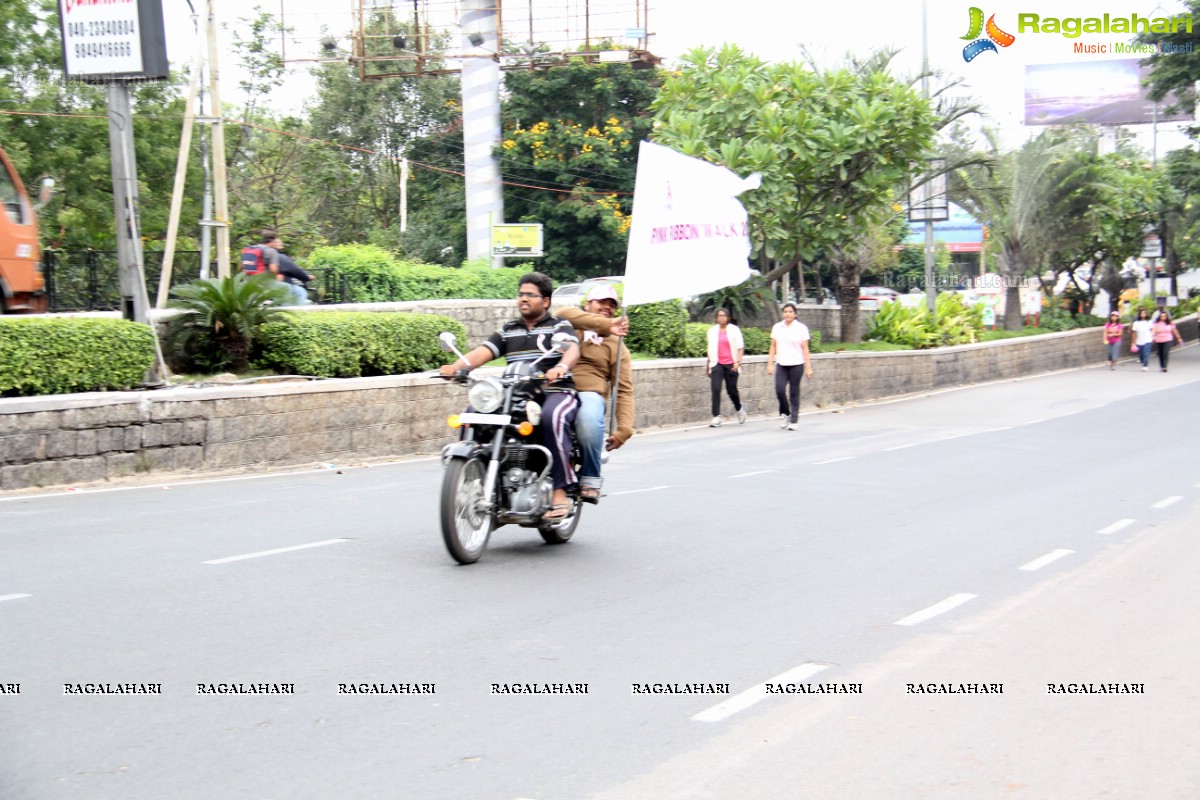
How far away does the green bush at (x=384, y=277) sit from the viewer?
21953mm

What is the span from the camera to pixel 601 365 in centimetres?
865

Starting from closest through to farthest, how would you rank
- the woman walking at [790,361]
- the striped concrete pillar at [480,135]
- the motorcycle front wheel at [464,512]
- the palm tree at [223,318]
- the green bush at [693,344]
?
1. the motorcycle front wheel at [464,512]
2. the palm tree at [223,318]
3. the woman walking at [790,361]
4. the green bush at [693,344]
5. the striped concrete pillar at [480,135]

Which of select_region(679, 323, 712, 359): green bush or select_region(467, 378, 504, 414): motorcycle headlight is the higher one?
select_region(467, 378, 504, 414): motorcycle headlight

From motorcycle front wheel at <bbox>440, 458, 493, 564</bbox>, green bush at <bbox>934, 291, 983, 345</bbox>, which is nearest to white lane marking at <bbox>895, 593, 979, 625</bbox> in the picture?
motorcycle front wheel at <bbox>440, 458, 493, 564</bbox>

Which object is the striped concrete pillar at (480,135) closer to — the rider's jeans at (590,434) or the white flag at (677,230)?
the white flag at (677,230)

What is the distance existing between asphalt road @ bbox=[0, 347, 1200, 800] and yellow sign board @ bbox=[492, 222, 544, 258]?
2048 cm

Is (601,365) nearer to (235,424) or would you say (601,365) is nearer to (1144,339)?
(235,424)

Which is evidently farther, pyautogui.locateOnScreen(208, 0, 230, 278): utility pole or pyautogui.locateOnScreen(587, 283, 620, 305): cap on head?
pyautogui.locateOnScreen(208, 0, 230, 278): utility pole

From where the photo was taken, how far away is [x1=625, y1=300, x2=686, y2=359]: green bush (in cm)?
2202

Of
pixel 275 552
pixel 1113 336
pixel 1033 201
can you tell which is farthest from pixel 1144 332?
pixel 275 552

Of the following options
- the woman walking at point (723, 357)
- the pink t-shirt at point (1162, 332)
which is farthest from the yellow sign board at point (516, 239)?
the pink t-shirt at point (1162, 332)

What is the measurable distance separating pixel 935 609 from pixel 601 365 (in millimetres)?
2826

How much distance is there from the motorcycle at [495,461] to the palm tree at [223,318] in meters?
7.72

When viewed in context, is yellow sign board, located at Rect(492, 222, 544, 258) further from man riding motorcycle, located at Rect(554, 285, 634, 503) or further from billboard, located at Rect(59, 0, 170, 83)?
man riding motorcycle, located at Rect(554, 285, 634, 503)
